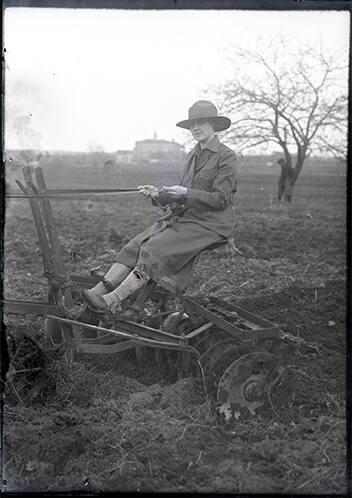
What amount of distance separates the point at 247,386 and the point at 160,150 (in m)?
2.00

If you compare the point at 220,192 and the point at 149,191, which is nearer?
the point at 149,191

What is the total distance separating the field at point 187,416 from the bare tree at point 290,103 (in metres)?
0.38

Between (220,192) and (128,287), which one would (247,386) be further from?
(220,192)

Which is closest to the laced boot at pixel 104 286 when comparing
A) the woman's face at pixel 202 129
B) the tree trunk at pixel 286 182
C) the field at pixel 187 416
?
the field at pixel 187 416

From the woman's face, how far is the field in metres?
0.58

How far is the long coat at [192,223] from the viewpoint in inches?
157

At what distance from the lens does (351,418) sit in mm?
3879

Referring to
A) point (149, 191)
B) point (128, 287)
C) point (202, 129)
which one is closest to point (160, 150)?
point (202, 129)

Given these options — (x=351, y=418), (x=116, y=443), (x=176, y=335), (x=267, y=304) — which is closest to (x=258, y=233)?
(x=267, y=304)

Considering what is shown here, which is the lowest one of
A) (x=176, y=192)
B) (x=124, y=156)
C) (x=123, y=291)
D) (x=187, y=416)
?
(x=187, y=416)

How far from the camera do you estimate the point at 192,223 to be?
4125 mm

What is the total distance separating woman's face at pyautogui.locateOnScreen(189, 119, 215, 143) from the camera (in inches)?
163

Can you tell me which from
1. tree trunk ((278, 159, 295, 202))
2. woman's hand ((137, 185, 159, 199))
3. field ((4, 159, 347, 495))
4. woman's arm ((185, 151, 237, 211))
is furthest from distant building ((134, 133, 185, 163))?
tree trunk ((278, 159, 295, 202))

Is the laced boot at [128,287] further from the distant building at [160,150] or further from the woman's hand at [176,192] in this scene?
the distant building at [160,150]
